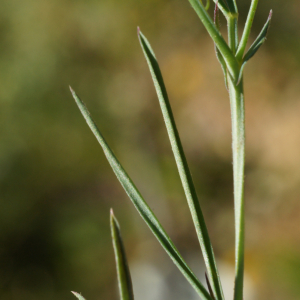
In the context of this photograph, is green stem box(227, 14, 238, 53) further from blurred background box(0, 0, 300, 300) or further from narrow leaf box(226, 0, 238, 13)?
blurred background box(0, 0, 300, 300)

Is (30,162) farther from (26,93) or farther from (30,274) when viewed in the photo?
(30,274)

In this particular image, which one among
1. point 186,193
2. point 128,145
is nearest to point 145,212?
point 186,193

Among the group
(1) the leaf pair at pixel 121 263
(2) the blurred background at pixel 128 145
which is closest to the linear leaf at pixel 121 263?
(1) the leaf pair at pixel 121 263

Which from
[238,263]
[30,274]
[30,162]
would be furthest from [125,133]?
[238,263]

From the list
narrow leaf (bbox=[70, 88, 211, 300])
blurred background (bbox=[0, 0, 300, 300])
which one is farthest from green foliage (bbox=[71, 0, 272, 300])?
blurred background (bbox=[0, 0, 300, 300])

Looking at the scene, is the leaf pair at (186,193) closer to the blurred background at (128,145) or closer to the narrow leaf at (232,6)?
the narrow leaf at (232,6)
